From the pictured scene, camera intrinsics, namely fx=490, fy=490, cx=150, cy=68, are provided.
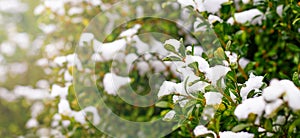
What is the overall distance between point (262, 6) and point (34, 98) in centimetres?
165

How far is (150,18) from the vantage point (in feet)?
→ 6.40

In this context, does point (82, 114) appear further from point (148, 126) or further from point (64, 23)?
point (64, 23)

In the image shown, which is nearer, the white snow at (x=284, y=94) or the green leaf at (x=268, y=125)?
the white snow at (x=284, y=94)

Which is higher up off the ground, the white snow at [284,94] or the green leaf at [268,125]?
the white snow at [284,94]

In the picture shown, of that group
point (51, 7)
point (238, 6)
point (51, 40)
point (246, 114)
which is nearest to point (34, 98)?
point (51, 40)

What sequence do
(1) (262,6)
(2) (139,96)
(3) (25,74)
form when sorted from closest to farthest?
1. (1) (262,6)
2. (2) (139,96)
3. (3) (25,74)

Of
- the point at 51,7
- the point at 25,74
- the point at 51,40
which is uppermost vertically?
the point at 51,7

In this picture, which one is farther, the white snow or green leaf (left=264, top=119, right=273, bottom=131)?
green leaf (left=264, top=119, right=273, bottom=131)

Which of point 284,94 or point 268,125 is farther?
point 268,125

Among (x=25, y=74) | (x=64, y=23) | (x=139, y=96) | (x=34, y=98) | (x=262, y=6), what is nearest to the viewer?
(x=262, y=6)

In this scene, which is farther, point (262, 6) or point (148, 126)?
point (148, 126)

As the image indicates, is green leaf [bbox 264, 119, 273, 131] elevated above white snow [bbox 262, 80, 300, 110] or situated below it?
below

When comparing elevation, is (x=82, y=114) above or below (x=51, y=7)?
below

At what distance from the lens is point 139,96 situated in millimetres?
1798
